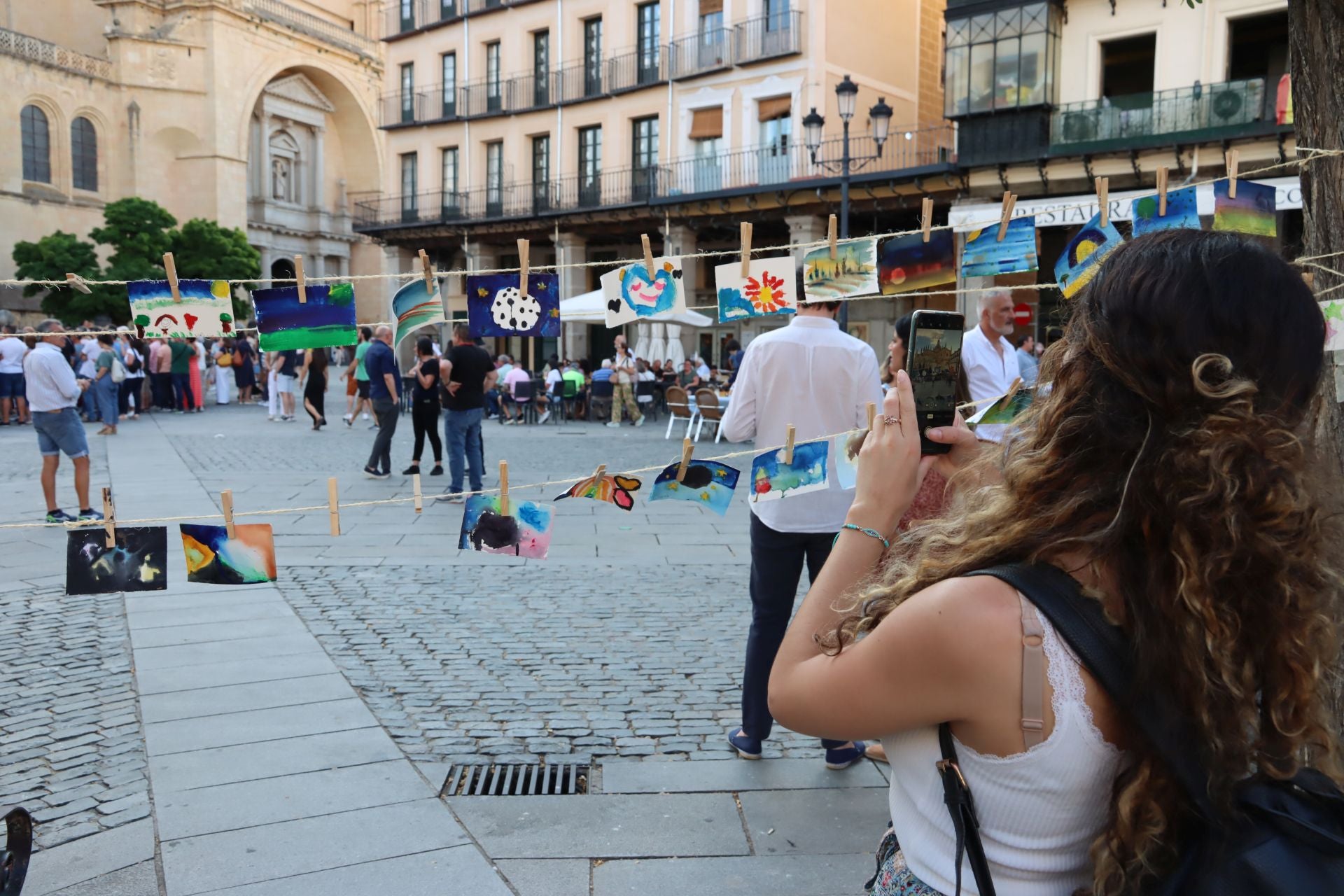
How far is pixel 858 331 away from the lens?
24484 millimetres

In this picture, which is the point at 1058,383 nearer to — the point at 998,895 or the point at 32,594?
the point at 998,895

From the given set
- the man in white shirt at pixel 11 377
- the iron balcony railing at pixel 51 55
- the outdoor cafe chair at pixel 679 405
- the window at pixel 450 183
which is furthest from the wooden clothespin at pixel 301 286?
the iron balcony railing at pixel 51 55

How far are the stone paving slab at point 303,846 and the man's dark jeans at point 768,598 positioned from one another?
3.99 feet

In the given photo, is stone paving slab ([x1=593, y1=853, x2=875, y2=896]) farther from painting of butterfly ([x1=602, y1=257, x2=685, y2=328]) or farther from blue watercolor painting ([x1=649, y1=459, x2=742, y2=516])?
painting of butterfly ([x1=602, y1=257, x2=685, y2=328])

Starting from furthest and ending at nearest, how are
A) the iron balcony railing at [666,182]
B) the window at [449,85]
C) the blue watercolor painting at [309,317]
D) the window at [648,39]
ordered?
the window at [449,85] < the window at [648,39] < the iron balcony railing at [666,182] < the blue watercolor painting at [309,317]

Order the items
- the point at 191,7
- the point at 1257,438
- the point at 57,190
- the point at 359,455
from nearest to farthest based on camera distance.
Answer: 1. the point at 1257,438
2. the point at 359,455
3. the point at 57,190
4. the point at 191,7

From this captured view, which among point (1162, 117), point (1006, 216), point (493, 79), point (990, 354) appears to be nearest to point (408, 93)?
point (493, 79)

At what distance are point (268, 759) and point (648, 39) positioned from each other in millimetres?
28103

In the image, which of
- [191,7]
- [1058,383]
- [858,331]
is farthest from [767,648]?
[191,7]

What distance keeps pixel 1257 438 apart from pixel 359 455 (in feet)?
46.0

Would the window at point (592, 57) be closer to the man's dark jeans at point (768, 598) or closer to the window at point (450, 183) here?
the window at point (450, 183)

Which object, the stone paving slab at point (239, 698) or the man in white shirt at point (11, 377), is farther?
the man in white shirt at point (11, 377)

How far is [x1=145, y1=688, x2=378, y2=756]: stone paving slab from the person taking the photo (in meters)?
4.23

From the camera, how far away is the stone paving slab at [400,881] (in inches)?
123
